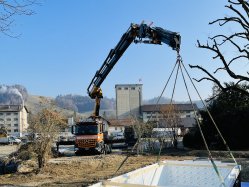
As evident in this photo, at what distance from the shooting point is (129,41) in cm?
2370

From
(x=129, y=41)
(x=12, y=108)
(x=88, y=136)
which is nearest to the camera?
(x=129, y=41)

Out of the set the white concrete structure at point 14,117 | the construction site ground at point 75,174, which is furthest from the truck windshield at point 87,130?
the white concrete structure at point 14,117

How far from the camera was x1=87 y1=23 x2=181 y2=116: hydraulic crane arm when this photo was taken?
18.3 metres

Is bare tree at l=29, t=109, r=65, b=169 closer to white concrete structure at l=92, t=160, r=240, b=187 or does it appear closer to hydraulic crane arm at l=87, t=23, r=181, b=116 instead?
hydraulic crane arm at l=87, t=23, r=181, b=116

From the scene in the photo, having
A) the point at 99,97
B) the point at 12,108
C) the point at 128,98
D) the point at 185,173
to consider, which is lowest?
the point at 185,173

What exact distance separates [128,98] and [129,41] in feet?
343

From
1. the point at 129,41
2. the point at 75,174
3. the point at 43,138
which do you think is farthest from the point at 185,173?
the point at 129,41

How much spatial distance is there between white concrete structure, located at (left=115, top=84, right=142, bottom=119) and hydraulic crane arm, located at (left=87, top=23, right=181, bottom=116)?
96635 millimetres

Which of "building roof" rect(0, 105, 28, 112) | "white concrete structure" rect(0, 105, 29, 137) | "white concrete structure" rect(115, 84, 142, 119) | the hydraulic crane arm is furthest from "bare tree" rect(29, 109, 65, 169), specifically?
"building roof" rect(0, 105, 28, 112)

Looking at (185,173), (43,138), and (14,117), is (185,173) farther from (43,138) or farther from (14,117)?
(14,117)

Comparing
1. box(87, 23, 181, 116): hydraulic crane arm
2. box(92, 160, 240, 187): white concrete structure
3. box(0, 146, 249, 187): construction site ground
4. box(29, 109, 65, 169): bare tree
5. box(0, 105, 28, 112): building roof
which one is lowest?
box(0, 146, 249, 187): construction site ground

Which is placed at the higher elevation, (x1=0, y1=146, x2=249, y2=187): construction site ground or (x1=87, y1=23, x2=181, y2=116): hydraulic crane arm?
(x1=87, y1=23, x2=181, y2=116): hydraulic crane arm

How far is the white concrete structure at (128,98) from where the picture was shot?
4983 inches

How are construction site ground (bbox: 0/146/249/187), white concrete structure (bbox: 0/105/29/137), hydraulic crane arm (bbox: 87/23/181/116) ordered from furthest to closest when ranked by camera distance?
1. white concrete structure (bbox: 0/105/29/137)
2. hydraulic crane arm (bbox: 87/23/181/116)
3. construction site ground (bbox: 0/146/249/187)
